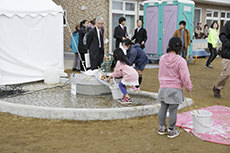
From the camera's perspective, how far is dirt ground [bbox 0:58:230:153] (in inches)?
151

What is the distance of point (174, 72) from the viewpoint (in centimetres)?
419

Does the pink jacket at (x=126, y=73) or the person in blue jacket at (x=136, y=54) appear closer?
the pink jacket at (x=126, y=73)

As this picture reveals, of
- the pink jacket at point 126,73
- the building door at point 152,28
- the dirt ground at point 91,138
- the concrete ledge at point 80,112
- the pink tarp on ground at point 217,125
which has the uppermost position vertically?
the building door at point 152,28

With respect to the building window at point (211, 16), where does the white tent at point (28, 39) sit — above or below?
below

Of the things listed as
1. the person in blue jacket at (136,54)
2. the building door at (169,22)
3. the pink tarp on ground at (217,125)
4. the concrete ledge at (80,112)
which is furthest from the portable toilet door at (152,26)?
the concrete ledge at (80,112)

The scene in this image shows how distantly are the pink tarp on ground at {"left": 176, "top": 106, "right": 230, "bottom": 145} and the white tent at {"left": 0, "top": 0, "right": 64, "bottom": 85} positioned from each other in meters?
4.44

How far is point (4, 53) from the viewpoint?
7.35 m

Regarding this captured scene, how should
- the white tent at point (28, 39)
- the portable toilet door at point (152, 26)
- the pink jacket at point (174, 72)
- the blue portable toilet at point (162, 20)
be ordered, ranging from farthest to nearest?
the portable toilet door at point (152, 26), the blue portable toilet at point (162, 20), the white tent at point (28, 39), the pink jacket at point (174, 72)

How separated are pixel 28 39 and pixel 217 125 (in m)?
5.32

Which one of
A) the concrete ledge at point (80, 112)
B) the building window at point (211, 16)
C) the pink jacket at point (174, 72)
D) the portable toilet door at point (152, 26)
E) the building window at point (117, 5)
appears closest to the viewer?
the pink jacket at point (174, 72)

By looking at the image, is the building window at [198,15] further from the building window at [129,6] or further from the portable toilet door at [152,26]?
the portable toilet door at [152,26]

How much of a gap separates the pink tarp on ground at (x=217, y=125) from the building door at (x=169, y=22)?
7.86 metres

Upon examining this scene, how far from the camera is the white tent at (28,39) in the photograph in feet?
24.1

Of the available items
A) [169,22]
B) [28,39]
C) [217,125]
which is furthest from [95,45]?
[169,22]
